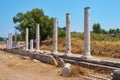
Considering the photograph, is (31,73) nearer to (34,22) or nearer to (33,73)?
(33,73)

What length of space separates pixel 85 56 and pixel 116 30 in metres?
70.3

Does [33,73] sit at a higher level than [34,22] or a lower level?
lower

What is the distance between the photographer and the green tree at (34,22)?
49.9 metres

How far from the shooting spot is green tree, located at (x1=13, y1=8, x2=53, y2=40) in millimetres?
49938

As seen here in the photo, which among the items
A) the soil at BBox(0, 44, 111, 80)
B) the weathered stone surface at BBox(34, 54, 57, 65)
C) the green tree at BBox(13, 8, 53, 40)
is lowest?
the soil at BBox(0, 44, 111, 80)

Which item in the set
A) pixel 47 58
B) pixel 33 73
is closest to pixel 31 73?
pixel 33 73

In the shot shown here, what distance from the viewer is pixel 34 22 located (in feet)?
166

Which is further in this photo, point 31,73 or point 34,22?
point 34,22

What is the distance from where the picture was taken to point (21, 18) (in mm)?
52438

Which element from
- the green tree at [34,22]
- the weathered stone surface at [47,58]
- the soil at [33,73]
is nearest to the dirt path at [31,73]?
the soil at [33,73]

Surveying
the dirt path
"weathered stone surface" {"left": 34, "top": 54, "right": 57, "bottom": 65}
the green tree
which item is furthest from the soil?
the green tree

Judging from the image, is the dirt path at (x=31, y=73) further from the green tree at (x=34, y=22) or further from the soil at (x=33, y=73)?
the green tree at (x=34, y=22)

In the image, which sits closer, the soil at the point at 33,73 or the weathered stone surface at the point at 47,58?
the soil at the point at 33,73

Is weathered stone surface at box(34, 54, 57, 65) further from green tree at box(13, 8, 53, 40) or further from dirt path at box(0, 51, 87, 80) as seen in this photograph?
green tree at box(13, 8, 53, 40)
